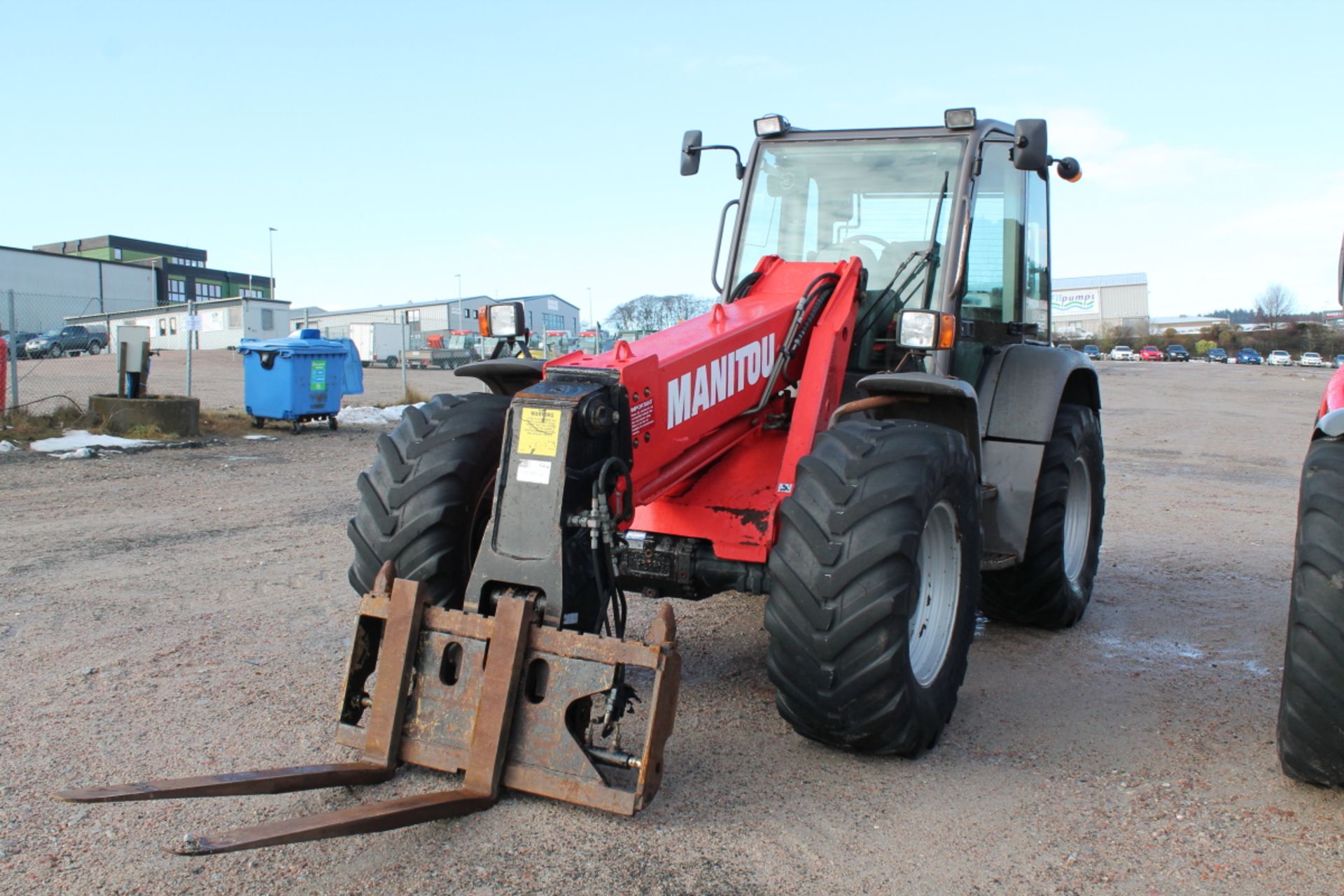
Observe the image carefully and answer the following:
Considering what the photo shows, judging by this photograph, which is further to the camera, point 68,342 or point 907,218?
point 68,342

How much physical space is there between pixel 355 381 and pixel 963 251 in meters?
12.7

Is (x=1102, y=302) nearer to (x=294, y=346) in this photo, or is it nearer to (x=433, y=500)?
(x=294, y=346)

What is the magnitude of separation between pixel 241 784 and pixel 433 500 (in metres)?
1.22

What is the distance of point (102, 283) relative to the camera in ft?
174

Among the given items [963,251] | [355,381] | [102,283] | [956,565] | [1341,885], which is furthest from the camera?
[102,283]

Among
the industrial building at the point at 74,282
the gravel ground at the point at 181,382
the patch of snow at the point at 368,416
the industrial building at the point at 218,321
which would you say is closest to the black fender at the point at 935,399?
A: the gravel ground at the point at 181,382

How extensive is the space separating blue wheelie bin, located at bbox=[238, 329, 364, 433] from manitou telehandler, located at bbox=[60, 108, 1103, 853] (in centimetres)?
1027

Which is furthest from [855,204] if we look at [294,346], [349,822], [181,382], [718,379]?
[181,382]

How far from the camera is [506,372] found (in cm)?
490

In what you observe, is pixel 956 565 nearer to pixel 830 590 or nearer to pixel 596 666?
pixel 830 590

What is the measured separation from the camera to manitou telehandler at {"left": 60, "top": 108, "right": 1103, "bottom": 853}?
320cm

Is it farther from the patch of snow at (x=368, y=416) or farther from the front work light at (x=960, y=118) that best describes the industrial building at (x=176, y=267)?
the front work light at (x=960, y=118)

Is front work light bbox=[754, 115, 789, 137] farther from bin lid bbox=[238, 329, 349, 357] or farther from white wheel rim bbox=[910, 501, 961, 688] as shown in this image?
bin lid bbox=[238, 329, 349, 357]

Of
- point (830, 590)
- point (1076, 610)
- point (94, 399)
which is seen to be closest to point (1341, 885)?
point (830, 590)
